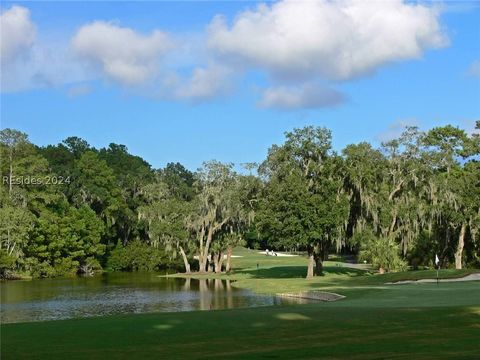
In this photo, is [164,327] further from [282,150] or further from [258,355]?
[282,150]

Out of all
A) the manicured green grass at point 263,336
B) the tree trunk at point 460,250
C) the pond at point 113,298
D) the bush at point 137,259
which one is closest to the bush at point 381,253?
the tree trunk at point 460,250

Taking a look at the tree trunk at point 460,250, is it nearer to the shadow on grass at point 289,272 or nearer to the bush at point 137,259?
the shadow on grass at point 289,272

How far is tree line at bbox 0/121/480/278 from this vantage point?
1917 inches

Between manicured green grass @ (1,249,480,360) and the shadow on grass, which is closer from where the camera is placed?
manicured green grass @ (1,249,480,360)

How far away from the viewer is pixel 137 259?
7075cm

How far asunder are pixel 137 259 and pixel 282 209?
27.5 metres

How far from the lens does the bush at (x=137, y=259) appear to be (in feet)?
231

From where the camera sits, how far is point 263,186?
172ft

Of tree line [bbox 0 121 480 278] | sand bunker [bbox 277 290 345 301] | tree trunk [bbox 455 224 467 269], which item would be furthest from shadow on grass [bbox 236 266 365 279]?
sand bunker [bbox 277 290 345 301]

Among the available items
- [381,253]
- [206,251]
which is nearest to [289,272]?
[206,251]

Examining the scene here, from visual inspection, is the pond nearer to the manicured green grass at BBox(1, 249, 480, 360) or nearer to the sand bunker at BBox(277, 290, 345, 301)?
the sand bunker at BBox(277, 290, 345, 301)

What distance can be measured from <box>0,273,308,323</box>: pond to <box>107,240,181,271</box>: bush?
64.3 feet

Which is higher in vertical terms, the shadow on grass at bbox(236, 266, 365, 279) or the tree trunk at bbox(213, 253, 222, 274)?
the tree trunk at bbox(213, 253, 222, 274)

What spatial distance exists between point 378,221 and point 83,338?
39.0m
